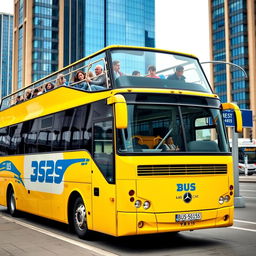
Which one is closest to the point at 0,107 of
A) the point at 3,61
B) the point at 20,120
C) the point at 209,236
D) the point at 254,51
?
the point at 20,120

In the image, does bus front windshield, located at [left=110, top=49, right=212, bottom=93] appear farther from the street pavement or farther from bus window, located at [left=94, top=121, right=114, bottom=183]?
the street pavement

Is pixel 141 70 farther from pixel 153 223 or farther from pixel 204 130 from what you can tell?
pixel 153 223

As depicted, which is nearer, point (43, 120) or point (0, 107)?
point (43, 120)

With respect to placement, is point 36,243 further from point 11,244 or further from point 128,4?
point 128,4

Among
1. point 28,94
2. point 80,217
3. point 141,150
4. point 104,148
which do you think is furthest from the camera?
point 28,94

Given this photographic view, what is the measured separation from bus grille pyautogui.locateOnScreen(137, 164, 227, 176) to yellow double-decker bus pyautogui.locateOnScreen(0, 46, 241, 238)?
2cm

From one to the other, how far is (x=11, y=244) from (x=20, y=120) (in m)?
5.69

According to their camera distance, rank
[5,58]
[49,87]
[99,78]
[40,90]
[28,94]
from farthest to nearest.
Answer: [5,58], [28,94], [40,90], [49,87], [99,78]

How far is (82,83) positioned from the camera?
9984 mm

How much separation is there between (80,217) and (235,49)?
106 m

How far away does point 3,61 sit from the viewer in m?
193

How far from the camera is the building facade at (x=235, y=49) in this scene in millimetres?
105625

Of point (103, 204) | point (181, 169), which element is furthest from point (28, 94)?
point (181, 169)

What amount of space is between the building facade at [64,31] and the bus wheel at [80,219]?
315 ft
